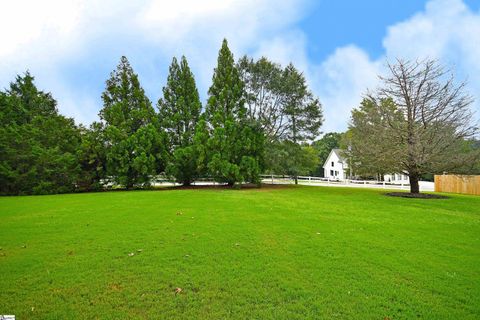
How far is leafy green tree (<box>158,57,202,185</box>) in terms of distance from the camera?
22.1 metres

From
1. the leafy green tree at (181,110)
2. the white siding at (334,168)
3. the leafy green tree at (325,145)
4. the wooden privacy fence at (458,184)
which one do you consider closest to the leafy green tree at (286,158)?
the leafy green tree at (181,110)

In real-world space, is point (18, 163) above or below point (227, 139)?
below

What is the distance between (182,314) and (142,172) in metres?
18.6

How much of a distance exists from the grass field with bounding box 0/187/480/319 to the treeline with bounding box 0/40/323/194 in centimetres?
1270

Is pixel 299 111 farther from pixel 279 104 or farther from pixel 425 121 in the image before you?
pixel 425 121

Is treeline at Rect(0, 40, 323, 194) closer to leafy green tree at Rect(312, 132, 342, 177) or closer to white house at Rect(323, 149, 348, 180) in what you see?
white house at Rect(323, 149, 348, 180)

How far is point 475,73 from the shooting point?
48.2 ft

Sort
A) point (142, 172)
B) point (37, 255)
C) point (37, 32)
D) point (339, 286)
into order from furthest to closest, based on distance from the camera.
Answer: point (142, 172)
point (37, 32)
point (37, 255)
point (339, 286)

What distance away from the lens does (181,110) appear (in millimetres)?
22609

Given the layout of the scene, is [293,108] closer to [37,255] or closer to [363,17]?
[363,17]

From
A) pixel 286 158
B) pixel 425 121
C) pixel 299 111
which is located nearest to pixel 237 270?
pixel 425 121

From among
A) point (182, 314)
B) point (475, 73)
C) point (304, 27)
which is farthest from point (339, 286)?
point (475, 73)

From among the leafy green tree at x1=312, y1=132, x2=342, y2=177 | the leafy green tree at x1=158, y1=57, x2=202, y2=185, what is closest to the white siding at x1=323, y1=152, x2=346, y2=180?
the leafy green tree at x1=312, y1=132, x2=342, y2=177

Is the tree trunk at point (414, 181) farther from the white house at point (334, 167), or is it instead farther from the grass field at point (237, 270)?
the white house at point (334, 167)
